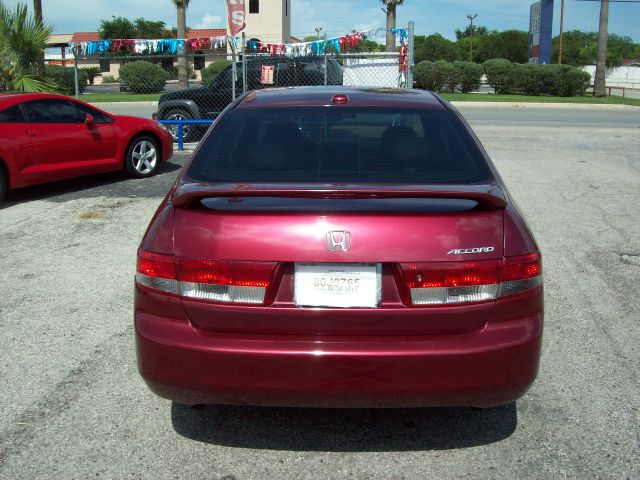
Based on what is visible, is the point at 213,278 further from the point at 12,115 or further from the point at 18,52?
the point at 18,52

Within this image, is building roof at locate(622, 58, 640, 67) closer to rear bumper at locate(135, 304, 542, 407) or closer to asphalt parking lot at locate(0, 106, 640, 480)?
asphalt parking lot at locate(0, 106, 640, 480)

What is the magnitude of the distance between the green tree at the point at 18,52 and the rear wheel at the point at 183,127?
2505 mm

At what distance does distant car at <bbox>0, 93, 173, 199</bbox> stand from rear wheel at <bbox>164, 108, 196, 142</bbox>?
151 inches

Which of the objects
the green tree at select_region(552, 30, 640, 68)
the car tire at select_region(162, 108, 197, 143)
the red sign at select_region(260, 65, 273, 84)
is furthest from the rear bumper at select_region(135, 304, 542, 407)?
the green tree at select_region(552, 30, 640, 68)

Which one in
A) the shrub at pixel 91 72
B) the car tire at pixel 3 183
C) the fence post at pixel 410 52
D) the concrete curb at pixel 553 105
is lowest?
the car tire at pixel 3 183

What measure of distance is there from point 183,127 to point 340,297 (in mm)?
12911

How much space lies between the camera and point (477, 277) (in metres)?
2.90

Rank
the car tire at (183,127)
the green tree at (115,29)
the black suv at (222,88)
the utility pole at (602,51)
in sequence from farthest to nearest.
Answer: the green tree at (115,29) → the utility pole at (602,51) → the black suv at (222,88) → the car tire at (183,127)

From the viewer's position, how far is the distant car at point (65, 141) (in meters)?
9.02

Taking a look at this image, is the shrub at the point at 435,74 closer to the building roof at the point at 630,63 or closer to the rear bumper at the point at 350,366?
the rear bumper at the point at 350,366

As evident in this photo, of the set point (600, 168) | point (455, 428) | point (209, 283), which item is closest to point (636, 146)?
point (600, 168)

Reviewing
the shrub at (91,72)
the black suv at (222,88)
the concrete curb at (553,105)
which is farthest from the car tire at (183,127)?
the shrub at (91,72)

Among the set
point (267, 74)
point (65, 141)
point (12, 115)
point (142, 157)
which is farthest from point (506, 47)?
point (12, 115)

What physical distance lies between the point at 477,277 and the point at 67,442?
Result: 6.88 feet
